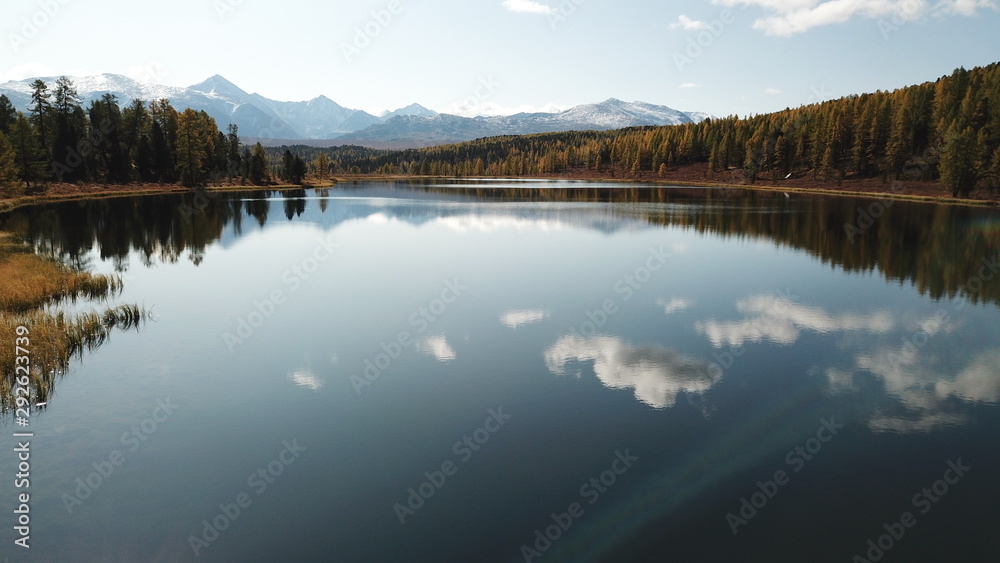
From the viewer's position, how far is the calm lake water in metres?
11.0

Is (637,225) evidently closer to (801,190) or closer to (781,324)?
(781,324)

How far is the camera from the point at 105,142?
11469 cm

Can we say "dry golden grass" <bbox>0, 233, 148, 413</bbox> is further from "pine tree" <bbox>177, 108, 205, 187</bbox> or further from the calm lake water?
"pine tree" <bbox>177, 108, 205, 187</bbox>

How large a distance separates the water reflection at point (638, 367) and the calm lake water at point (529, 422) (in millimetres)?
131

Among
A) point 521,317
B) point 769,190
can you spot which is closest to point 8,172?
point 521,317

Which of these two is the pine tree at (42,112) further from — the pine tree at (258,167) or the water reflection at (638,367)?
the water reflection at (638,367)

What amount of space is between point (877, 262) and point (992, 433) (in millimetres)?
30175

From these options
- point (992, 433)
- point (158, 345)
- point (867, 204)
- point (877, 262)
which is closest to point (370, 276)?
point (158, 345)

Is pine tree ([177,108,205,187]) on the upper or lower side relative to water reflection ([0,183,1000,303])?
upper

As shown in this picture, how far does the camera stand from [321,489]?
40.8 feet

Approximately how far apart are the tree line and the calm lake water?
8415cm

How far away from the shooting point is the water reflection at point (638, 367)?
1784 cm

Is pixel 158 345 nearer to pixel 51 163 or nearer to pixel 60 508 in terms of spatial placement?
pixel 60 508

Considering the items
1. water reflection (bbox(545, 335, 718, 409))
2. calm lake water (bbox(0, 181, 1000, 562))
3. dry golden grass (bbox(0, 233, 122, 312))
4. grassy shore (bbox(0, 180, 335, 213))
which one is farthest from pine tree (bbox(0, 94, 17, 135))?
water reflection (bbox(545, 335, 718, 409))
